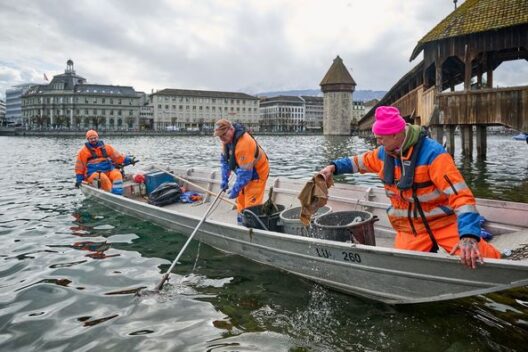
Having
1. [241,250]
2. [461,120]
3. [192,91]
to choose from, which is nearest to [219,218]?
[241,250]

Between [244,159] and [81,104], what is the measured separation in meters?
137

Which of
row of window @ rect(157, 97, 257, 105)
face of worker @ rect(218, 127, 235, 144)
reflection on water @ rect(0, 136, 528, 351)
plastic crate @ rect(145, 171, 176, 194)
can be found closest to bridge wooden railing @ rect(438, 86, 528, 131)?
reflection on water @ rect(0, 136, 528, 351)

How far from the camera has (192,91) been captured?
14575cm

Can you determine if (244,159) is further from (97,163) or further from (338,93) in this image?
(338,93)

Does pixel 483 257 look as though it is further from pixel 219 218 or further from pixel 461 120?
pixel 461 120

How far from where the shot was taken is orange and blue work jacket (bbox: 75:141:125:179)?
39.5 feet

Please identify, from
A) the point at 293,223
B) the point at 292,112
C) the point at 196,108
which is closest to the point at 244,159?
the point at 293,223

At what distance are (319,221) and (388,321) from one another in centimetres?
184

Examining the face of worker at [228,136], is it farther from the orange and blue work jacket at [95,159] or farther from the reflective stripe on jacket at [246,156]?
the orange and blue work jacket at [95,159]

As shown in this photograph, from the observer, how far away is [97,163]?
12.3 m

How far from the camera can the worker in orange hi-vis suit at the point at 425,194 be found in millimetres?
4082

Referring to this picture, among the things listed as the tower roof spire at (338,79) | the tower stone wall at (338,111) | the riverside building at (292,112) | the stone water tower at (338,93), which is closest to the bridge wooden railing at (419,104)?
the tower roof spire at (338,79)

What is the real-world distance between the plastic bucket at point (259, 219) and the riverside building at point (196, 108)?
133 meters

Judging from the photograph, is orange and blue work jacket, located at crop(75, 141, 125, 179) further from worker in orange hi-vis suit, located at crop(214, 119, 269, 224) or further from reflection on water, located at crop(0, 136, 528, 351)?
worker in orange hi-vis suit, located at crop(214, 119, 269, 224)
